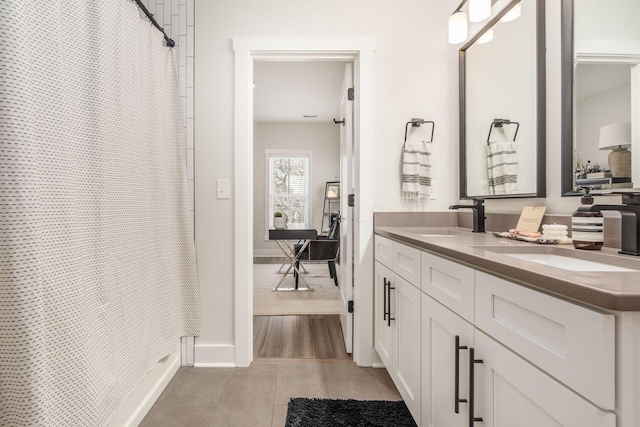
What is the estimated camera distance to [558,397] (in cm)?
65

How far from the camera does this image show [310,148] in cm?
693

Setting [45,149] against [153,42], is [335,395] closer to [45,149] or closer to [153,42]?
[45,149]

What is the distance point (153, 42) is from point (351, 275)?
180cm

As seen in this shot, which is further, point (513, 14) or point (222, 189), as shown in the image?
point (222, 189)

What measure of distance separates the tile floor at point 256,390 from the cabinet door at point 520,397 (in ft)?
3.43

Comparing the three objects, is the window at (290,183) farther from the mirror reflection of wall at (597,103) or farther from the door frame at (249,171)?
the mirror reflection of wall at (597,103)

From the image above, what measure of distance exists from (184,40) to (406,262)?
1.94 meters

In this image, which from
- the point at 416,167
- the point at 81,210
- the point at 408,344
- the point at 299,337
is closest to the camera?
the point at 81,210

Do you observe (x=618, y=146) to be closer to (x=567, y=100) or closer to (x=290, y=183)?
(x=567, y=100)

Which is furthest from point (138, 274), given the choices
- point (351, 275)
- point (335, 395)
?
point (351, 275)

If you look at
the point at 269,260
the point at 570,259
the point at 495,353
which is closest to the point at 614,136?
the point at 570,259

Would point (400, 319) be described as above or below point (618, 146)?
below

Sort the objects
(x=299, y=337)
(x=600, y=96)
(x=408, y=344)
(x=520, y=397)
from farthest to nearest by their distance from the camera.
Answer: (x=299, y=337) < (x=408, y=344) < (x=600, y=96) < (x=520, y=397)

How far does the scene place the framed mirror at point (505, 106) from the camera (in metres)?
1.57
